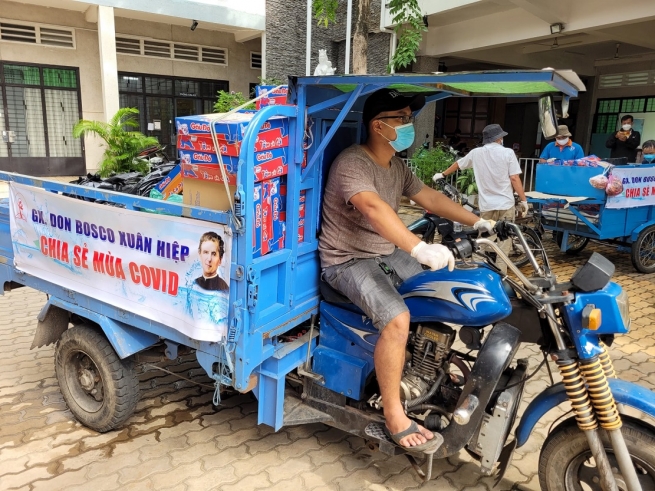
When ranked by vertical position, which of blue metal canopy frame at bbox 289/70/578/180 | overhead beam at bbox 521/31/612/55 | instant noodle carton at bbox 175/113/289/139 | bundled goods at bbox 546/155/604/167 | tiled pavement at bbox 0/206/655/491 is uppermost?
overhead beam at bbox 521/31/612/55

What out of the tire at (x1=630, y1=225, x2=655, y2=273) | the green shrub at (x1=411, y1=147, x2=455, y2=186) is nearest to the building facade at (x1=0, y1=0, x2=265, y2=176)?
the green shrub at (x1=411, y1=147, x2=455, y2=186)

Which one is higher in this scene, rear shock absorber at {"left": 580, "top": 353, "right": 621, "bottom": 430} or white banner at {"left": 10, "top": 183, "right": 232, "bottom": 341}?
white banner at {"left": 10, "top": 183, "right": 232, "bottom": 341}

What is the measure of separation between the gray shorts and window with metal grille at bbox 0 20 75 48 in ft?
42.5

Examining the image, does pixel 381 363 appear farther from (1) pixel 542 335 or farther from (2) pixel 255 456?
(2) pixel 255 456

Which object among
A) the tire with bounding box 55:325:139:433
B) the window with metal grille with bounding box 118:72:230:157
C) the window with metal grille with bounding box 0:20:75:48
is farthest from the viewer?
the window with metal grille with bounding box 118:72:230:157

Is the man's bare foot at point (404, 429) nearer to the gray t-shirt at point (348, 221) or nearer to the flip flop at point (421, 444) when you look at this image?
the flip flop at point (421, 444)

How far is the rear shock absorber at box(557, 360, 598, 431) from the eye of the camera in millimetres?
2104

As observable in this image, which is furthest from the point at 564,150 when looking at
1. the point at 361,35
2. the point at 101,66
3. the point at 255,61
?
the point at 255,61

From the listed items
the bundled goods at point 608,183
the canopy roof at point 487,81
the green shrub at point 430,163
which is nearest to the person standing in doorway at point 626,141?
the bundled goods at point 608,183

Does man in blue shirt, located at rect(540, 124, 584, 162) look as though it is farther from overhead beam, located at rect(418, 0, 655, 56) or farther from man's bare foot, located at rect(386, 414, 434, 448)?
man's bare foot, located at rect(386, 414, 434, 448)

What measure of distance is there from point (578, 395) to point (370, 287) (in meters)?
1.03

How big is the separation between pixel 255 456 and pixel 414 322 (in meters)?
1.26

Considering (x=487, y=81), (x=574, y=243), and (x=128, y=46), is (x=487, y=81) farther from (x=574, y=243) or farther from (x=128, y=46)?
(x=128, y=46)

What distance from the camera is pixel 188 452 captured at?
2.98m
